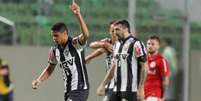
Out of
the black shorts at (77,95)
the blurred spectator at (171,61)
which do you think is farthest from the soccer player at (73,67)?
the blurred spectator at (171,61)

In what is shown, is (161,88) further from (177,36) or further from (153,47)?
(177,36)

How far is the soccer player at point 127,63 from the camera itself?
13.4m

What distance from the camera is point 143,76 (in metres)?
13.3

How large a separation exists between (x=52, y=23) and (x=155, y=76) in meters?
5.29

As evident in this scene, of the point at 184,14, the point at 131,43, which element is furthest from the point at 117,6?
the point at 131,43

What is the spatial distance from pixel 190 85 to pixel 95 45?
7.96 meters

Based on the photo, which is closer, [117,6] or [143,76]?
[143,76]

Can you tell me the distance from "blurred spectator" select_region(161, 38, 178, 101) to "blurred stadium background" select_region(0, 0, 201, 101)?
0.90 ft

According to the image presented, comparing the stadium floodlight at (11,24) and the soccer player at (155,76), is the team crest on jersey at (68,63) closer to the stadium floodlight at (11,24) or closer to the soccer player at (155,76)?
the soccer player at (155,76)

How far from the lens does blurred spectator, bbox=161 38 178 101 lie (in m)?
21.6

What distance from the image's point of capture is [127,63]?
13.5 m

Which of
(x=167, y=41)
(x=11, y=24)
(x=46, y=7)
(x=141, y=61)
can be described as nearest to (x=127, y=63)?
(x=141, y=61)

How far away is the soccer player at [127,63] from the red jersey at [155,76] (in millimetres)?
1956

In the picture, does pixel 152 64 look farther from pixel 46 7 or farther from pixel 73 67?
pixel 46 7
